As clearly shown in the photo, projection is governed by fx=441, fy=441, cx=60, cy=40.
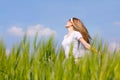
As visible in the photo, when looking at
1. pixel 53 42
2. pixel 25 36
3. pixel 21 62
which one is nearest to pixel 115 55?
pixel 21 62

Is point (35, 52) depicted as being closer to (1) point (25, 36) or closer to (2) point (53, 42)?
(1) point (25, 36)

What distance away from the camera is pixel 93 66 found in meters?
2.94

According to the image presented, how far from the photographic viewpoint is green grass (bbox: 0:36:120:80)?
9.54 ft

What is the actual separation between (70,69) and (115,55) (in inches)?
12.9

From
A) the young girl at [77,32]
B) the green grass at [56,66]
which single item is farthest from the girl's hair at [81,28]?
the green grass at [56,66]

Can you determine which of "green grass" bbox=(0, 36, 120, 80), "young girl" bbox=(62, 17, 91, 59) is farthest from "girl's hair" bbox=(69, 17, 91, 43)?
"green grass" bbox=(0, 36, 120, 80)

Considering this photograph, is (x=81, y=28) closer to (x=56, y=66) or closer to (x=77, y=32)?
(x=77, y=32)

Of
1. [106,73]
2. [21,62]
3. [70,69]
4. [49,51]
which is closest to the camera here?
[106,73]

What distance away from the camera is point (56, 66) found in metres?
3.02

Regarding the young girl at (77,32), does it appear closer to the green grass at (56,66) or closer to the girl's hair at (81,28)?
the girl's hair at (81,28)

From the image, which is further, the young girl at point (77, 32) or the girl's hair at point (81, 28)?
the girl's hair at point (81, 28)

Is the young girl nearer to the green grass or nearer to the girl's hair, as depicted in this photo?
the girl's hair

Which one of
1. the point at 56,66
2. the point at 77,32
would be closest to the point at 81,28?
the point at 77,32

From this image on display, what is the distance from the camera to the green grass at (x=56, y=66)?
9.54 ft
